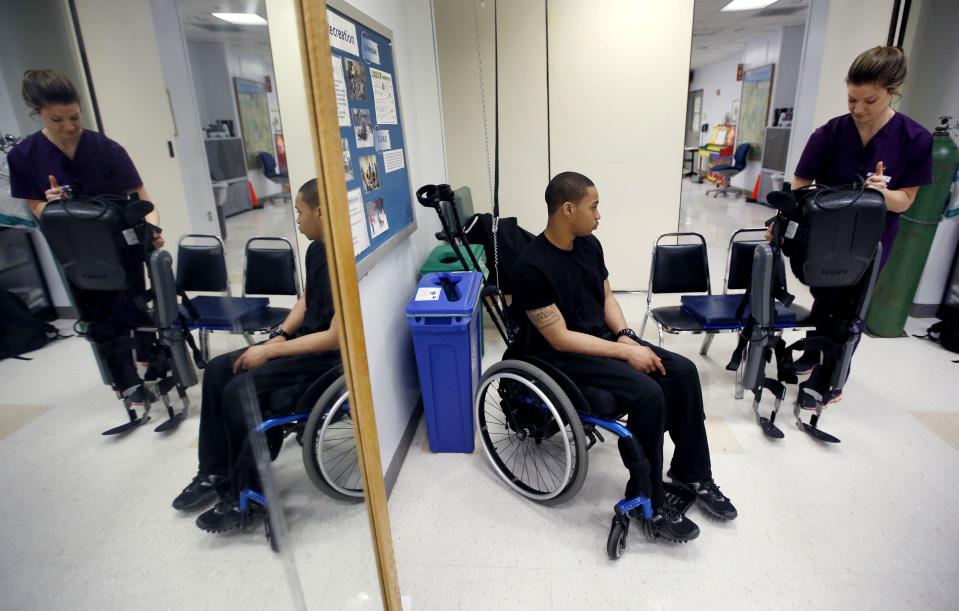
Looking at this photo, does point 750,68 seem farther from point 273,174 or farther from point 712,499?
point 273,174

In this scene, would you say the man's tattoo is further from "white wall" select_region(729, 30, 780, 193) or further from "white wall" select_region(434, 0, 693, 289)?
"white wall" select_region(729, 30, 780, 193)

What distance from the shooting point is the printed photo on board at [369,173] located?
6.56 feet

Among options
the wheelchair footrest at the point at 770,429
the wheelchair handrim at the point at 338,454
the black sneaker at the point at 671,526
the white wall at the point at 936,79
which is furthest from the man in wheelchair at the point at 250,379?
the white wall at the point at 936,79

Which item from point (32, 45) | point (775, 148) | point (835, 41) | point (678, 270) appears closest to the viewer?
point (32, 45)

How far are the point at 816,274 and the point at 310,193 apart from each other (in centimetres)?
222

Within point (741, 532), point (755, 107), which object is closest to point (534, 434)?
point (741, 532)

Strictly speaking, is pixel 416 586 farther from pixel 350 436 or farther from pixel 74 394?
pixel 74 394

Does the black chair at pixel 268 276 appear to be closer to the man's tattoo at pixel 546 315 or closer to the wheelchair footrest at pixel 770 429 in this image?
the man's tattoo at pixel 546 315

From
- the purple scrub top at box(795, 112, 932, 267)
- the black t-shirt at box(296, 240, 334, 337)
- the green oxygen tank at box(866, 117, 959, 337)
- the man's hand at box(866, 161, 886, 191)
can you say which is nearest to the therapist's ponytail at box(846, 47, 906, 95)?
the purple scrub top at box(795, 112, 932, 267)

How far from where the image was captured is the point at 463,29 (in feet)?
12.7

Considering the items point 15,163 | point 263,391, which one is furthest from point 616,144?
point 15,163

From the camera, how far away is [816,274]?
218 cm

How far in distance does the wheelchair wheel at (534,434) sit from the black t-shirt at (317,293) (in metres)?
1.08

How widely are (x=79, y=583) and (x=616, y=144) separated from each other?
13.6 feet
